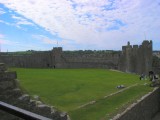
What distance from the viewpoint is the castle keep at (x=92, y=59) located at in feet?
163

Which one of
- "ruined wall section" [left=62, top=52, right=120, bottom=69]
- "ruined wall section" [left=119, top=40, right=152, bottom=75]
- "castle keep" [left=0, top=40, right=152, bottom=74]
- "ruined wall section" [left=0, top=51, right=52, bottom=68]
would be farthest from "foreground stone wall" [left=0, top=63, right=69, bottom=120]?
"ruined wall section" [left=119, top=40, right=152, bottom=75]

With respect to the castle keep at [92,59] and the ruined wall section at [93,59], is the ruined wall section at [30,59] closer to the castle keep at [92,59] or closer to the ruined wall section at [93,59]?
the castle keep at [92,59]

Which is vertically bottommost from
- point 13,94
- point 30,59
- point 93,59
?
point 13,94

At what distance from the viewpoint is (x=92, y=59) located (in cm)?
5469

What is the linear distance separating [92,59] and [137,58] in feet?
24.0

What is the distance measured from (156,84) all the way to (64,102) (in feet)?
52.0

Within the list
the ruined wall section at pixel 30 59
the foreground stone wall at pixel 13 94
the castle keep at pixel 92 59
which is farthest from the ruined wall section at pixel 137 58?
the foreground stone wall at pixel 13 94

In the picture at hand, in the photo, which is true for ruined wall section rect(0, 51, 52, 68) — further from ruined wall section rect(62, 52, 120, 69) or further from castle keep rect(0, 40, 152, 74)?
ruined wall section rect(62, 52, 120, 69)

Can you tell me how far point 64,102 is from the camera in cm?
1348

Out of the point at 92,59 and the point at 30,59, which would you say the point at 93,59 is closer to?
the point at 92,59

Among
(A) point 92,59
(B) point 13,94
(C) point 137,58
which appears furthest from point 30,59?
(B) point 13,94

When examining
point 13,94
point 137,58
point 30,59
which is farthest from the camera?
point 137,58

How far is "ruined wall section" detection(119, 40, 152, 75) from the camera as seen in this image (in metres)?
52.0

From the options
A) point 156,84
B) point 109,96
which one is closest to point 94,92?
point 109,96
